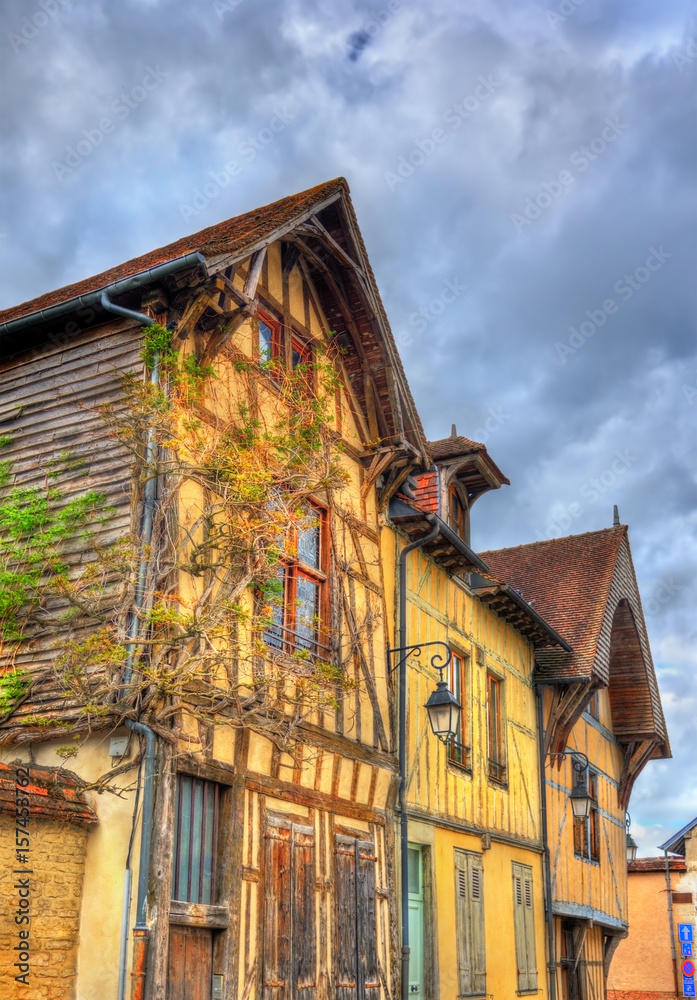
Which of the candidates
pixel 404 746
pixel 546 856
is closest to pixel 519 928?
pixel 546 856

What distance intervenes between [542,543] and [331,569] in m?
10.1

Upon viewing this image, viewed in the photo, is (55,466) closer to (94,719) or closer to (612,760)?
(94,719)

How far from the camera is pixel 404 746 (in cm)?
1109

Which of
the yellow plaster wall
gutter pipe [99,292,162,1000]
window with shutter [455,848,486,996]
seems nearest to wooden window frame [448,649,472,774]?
window with shutter [455,848,486,996]

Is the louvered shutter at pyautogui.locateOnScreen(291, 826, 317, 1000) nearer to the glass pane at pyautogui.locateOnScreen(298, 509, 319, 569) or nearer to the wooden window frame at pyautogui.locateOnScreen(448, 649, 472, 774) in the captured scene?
the glass pane at pyautogui.locateOnScreen(298, 509, 319, 569)

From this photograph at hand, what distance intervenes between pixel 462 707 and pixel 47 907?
274 inches

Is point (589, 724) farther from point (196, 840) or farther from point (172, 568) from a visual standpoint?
point (172, 568)

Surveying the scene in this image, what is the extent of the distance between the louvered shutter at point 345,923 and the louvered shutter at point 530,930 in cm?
546

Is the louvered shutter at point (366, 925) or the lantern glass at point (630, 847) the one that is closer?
the louvered shutter at point (366, 925)

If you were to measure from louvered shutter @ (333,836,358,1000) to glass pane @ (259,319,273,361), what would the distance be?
4.32 metres

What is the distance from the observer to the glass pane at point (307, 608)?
31.7 feet

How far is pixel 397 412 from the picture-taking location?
37.4ft

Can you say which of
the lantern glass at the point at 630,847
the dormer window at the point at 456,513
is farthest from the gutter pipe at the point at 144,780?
the lantern glass at the point at 630,847

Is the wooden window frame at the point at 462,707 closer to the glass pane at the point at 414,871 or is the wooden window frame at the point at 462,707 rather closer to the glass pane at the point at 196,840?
the glass pane at the point at 414,871
